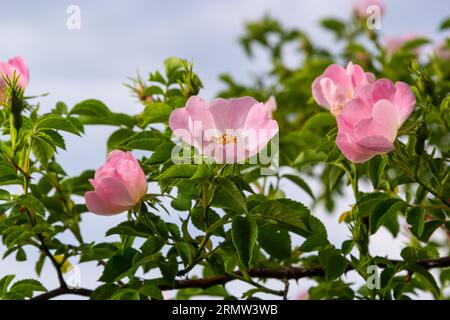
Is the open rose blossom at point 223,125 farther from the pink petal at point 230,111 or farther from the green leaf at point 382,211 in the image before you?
the green leaf at point 382,211

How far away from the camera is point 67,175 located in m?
1.61

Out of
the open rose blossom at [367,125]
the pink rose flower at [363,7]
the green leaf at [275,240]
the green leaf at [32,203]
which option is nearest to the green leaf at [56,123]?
the green leaf at [32,203]

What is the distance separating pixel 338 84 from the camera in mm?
1449

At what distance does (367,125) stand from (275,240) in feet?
0.94

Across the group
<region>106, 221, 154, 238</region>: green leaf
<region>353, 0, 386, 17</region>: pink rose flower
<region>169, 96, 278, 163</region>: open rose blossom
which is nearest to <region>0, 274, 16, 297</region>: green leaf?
<region>106, 221, 154, 238</region>: green leaf

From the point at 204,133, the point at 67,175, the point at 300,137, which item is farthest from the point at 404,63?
the point at 204,133

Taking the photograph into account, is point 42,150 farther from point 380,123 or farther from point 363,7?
point 363,7

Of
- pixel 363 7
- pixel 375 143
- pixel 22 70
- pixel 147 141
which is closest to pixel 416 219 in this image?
pixel 375 143

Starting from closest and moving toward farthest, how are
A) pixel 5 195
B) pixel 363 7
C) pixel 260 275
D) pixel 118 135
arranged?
pixel 5 195 → pixel 260 275 → pixel 118 135 → pixel 363 7

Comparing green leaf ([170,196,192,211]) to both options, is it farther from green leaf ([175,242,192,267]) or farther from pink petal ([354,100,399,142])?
pink petal ([354,100,399,142])

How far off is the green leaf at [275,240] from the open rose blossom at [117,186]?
9.2 inches

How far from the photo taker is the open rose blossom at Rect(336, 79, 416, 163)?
1.20 metres

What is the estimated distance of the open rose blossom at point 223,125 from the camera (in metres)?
1.18
